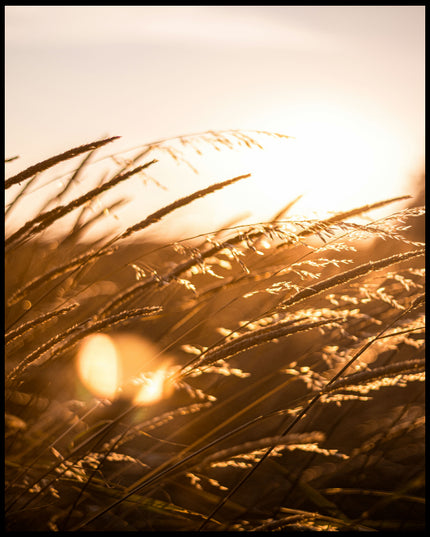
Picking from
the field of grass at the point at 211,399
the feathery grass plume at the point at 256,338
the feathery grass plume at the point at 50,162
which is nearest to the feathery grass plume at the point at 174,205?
the field of grass at the point at 211,399

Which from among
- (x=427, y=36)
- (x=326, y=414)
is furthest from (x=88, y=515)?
(x=427, y=36)

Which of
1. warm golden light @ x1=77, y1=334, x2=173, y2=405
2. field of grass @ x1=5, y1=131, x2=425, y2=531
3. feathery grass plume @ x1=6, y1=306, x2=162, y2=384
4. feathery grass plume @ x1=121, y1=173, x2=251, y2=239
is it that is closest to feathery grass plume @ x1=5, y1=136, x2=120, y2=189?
field of grass @ x1=5, y1=131, x2=425, y2=531

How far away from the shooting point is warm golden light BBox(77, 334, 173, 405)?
95 cm

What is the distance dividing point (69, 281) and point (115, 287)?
2.08ft

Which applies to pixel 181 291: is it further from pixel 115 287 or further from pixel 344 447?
pixel 344 447

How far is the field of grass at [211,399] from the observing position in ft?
3.07

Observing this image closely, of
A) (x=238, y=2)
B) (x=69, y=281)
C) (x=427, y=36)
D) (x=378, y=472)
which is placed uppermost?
(x=238, y=2)

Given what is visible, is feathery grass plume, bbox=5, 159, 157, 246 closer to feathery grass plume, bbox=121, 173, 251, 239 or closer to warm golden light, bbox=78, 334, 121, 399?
feathery grass plume, bbox=121, 173, 251, 239

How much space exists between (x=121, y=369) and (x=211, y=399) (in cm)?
34

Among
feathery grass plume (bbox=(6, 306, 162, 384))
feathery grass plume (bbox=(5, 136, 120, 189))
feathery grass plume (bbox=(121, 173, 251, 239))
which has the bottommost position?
feathery grass plume (bbox=(6, 306, 162, 384))

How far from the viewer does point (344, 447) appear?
1.33 metres

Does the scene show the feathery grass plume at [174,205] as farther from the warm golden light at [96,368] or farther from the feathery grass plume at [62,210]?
the warm golden light at [96,368]

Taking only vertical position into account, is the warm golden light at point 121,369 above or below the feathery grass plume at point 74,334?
below

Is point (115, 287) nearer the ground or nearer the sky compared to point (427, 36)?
nearer the ground
